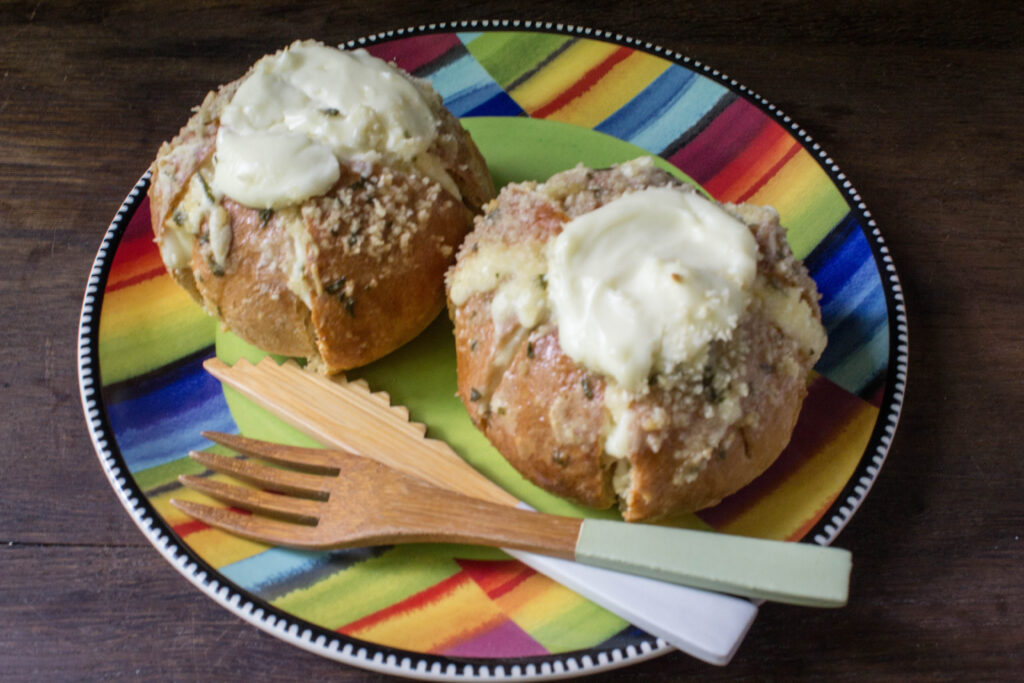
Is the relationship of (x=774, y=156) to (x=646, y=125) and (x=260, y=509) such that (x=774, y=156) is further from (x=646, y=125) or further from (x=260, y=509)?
(x=260, y=509)

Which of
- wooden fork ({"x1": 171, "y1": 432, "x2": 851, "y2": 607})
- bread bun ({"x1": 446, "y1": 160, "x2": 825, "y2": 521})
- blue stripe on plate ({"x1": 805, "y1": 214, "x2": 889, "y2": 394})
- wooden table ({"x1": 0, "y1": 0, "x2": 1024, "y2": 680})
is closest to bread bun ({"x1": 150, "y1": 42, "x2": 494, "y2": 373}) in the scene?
bread bun ({"x1": 446, "y1": 160, "x2": 825, "y2": 521})

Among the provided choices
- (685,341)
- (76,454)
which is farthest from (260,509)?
(685,341)

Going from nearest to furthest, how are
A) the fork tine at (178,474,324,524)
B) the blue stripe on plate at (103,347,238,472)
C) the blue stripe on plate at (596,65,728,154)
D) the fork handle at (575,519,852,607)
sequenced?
the fork handle at (575,519,852,607) < the fork tine at (178,474,324,524) < the blue stripe on plate at (103,347,238,472) < the blue stripe on plate at (596,65,728,154)

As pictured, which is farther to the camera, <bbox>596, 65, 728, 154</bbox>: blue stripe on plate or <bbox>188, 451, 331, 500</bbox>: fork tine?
<bbox>596, 65, 728, 154</bbox>: blue stripe on plate

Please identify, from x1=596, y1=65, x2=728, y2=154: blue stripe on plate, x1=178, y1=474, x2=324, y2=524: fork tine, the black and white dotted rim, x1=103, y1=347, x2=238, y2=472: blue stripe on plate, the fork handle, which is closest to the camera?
the fork handle

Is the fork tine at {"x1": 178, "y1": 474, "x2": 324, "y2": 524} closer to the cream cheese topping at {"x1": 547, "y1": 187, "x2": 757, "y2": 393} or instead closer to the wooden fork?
the wooden fork

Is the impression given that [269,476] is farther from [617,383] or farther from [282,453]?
[617,383]
